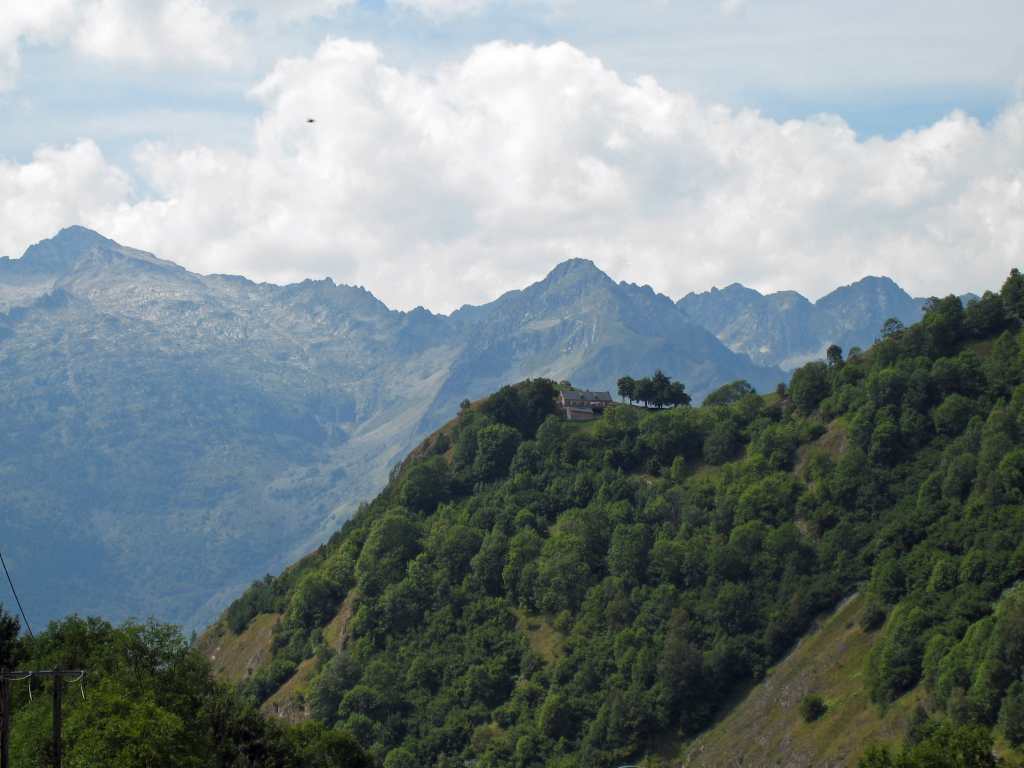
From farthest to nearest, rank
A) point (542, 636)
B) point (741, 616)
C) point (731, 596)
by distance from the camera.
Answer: point (542, 636) < point (731, 596) < point (741, 616)

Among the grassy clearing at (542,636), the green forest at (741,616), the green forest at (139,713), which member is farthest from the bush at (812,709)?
the green forest at (139,713)

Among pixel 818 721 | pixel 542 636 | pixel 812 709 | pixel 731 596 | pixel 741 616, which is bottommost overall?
pixel 818 721

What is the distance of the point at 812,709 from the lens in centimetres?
15462

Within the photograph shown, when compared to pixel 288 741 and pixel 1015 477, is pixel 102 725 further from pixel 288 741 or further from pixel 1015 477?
pixel 1015 477

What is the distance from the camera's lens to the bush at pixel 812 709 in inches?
6073

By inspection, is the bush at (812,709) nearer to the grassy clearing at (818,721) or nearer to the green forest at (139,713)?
the grassy clearing at (818,721)

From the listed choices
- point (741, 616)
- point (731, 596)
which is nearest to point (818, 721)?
point (741, 616)

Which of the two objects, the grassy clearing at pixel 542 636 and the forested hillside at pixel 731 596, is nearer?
the forested hillside at pixel 731 596

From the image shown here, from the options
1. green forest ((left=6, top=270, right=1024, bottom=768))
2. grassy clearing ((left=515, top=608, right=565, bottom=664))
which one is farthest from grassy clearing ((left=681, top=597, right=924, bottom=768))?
grassy clearing ((left=515, top=608, right=565, bottom=664))

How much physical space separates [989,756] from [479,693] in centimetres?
9472

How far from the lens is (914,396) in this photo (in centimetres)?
19075

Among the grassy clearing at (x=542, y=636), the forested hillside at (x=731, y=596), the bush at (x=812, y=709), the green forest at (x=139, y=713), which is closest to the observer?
the green forest at (x=139, y=713)

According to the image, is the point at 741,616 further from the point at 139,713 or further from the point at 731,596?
the point at 139,713

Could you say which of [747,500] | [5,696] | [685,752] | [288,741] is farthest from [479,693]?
[5,696]
